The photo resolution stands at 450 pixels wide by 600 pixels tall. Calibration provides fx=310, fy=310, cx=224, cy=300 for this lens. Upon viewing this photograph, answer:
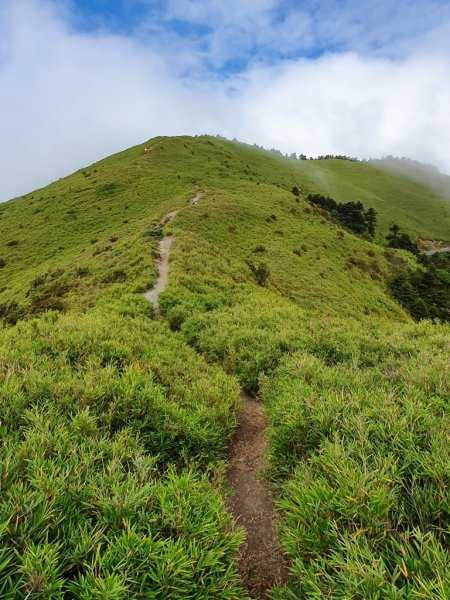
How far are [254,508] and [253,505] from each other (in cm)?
6

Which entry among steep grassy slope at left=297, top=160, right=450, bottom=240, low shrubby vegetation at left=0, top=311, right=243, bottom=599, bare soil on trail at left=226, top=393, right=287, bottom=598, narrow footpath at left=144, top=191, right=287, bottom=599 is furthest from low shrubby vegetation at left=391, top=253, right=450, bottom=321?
low shrubby vegetation at left=0, top=311, right=243, bottom=599

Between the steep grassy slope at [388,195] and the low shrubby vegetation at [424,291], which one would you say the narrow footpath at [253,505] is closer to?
the low shrubby vegetation at [424,291]

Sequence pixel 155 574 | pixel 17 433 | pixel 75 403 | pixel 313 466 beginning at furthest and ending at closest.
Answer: pixel 75 403
pixel 313 466
pixel 17 433
pixel 155 574

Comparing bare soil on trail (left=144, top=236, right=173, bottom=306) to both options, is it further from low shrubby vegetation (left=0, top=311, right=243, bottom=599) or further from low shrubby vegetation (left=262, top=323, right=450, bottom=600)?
low shrubby vegetation (left=262, top=323, right=450, bottom=600)

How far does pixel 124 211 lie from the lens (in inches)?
1891

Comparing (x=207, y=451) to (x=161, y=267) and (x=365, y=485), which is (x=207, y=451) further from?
(x=161, y=267)

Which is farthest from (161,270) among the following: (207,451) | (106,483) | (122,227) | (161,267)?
(122,227)

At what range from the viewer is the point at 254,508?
5480 mm

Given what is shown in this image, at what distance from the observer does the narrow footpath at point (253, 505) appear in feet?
14.1

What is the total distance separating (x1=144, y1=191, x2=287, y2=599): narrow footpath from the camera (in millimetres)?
4293

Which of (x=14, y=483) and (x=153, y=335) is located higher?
(x=14, y=483)

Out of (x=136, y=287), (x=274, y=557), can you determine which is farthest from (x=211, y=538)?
(x=136, y=287)

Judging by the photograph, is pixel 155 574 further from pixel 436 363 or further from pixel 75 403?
pixel 436 363

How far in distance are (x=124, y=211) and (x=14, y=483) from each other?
4902cm
